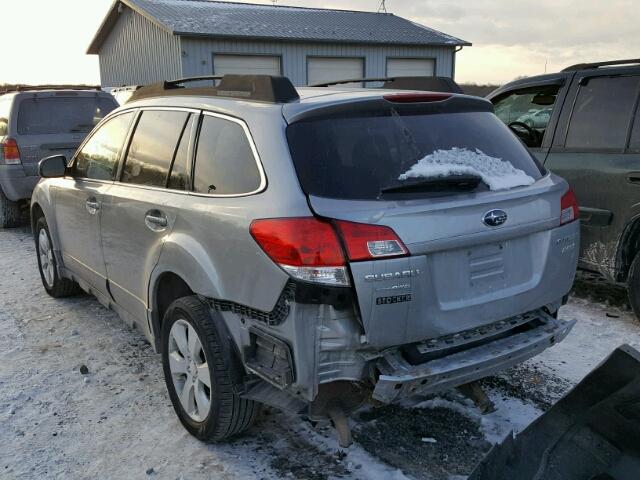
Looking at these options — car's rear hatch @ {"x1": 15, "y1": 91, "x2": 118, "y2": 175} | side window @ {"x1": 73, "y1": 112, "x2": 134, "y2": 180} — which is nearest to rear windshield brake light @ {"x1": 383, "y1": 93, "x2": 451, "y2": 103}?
side window @ {"x1": 73, "y1": 112, "x2": 134, "y2": 180}

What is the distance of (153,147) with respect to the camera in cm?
355

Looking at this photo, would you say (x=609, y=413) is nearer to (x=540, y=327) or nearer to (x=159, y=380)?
(x=540, y=327)

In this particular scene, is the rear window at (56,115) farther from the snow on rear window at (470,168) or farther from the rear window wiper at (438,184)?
the rear window wiper at (438,184)

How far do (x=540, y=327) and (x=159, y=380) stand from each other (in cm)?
237

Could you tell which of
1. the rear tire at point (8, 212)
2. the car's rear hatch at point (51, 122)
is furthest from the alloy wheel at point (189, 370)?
the rear tire at point (8, 212)

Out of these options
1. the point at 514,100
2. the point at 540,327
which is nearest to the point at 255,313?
the point at 540,327

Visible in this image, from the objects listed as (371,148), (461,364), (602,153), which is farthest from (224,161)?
(602,153)

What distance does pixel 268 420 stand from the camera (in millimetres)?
3371

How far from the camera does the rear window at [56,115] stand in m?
8.41

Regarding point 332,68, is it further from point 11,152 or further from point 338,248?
point 338,248

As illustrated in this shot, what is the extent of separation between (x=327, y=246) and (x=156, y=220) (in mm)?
1286

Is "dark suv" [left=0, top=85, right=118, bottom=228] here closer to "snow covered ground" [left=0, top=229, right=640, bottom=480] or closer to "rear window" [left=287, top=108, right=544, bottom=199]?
"snow covered ground" [left=0, top=229, right=640, bottom=480]

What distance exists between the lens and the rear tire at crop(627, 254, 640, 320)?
15.0 feet

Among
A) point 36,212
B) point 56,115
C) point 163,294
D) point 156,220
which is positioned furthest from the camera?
point 56,115
